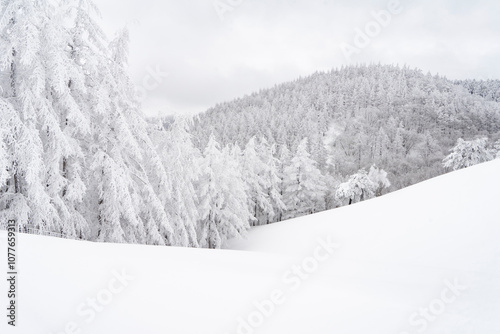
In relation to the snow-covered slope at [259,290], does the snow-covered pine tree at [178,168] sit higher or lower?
higher

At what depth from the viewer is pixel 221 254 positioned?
841 centimetres

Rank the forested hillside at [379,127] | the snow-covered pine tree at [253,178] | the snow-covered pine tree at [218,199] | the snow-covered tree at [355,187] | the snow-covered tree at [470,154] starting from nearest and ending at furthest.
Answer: the snow-covered pine tree at [218,199] < the snow-covered pine tree at [253,178] < the snow-covered tree at [470,154] < the snow-covered tree at [355,187] < the forested hillside at [379,127]

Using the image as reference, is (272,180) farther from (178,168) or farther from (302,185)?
(178,168)

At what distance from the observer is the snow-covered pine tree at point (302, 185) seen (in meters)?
41.2

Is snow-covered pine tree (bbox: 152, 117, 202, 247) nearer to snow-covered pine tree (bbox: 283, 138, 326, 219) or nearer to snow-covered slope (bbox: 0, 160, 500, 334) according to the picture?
snow-covered slope (bbox: 0, 160, 500, 334)

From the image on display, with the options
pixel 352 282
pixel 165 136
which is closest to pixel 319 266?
pixel 352 282

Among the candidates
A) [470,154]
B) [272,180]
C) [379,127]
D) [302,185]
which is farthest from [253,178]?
[379,127]

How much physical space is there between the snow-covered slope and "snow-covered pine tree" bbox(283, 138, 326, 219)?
3168 cm

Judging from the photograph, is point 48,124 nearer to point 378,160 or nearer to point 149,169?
point 149,169

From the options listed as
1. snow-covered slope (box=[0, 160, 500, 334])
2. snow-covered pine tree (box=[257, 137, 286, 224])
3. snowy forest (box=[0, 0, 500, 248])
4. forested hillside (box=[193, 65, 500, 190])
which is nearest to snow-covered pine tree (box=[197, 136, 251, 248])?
snowy forest (box=[0, 0, 500, 248])

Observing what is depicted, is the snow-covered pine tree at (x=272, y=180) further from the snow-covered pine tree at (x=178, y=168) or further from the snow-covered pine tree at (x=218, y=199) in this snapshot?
the snow-covered pine tree at (x=178, y=168)

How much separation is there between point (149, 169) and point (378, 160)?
133656 millimetres

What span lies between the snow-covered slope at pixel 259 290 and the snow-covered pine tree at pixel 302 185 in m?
31.7

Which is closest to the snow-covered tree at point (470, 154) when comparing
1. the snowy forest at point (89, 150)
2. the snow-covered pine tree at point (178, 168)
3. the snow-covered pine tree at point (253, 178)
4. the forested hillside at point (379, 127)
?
the snow-covered pine tree at point (253, 178)
